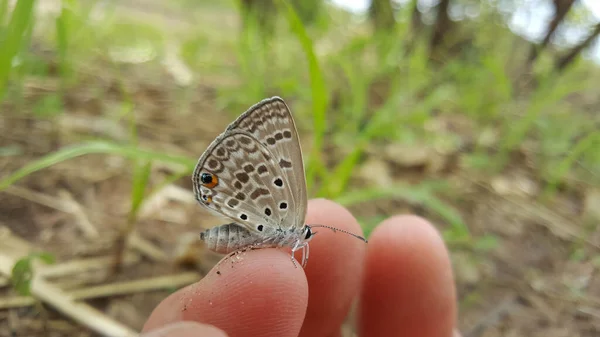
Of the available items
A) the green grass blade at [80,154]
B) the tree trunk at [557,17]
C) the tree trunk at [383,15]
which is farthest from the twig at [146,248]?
the tree trunk at [557,17]

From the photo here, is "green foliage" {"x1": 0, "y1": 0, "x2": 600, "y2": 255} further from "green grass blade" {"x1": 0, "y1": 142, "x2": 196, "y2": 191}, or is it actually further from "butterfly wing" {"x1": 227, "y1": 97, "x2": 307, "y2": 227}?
"butterfly wing" {"x1": 227, "y1": 97, "x2": 307, "y2": 227}

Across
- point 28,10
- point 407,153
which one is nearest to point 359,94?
point 407,153

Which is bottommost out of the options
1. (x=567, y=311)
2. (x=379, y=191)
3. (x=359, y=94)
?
(x=567, y=311)

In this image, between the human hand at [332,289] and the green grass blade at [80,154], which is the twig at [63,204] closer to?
the green grass blade at [80,154]

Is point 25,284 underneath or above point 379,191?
underneath

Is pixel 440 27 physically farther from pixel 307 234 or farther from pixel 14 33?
pixel 14 33

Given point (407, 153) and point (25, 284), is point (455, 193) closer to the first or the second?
point (407, 153)
